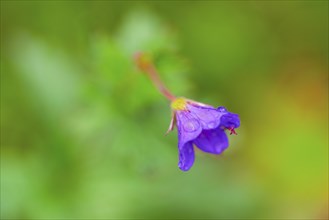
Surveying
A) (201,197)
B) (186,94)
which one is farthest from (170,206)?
(186,94)

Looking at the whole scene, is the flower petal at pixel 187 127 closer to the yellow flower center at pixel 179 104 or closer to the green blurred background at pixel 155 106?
the yellow flower center at pixel 179 104

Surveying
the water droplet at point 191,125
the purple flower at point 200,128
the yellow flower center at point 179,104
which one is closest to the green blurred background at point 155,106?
the yellow flower center at point 179,104

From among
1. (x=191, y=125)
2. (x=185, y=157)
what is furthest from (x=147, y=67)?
(x=185, y=157)

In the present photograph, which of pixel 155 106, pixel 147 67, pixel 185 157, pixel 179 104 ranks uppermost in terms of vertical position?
pixel 155 106

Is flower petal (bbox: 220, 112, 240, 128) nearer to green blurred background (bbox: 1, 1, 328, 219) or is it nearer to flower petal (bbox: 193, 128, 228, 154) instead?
flower petal (bbox: 193, 128, 228, 154)

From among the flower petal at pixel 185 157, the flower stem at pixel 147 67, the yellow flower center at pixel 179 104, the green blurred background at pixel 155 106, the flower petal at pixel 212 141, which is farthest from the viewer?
the green blurred background at pixel 155 106

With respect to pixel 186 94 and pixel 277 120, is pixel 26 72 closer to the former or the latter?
pixel 186 94

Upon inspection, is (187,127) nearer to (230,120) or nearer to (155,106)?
(230,120)
